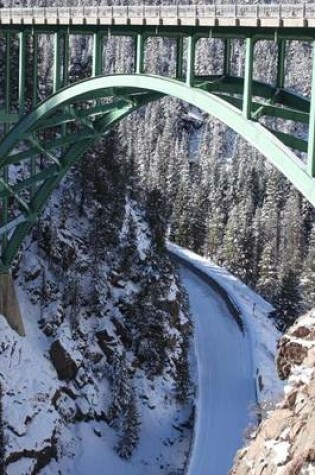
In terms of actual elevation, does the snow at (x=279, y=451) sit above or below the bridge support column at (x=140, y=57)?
below

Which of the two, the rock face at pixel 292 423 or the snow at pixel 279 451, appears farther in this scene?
the snow at pixel 279 451

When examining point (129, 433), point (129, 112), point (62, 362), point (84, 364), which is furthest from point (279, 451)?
point (84, 364)

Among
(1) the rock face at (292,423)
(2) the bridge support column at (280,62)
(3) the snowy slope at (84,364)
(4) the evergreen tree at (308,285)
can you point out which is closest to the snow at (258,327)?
(3) the snowy slope at (84,364)

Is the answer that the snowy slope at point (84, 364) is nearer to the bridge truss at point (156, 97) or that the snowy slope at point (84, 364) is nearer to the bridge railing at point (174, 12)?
the bridge truss at point (156, 97)

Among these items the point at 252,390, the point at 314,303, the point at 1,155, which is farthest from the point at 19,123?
the point at 314,303

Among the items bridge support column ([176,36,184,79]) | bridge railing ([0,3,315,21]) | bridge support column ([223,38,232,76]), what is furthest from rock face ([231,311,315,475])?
bridge support column ([176,36,184,79])

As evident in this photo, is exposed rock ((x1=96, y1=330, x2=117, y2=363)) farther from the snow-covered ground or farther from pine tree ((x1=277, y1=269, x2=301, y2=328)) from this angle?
pine tree ((x1=277, y1=269, x2=301, y2=328))
